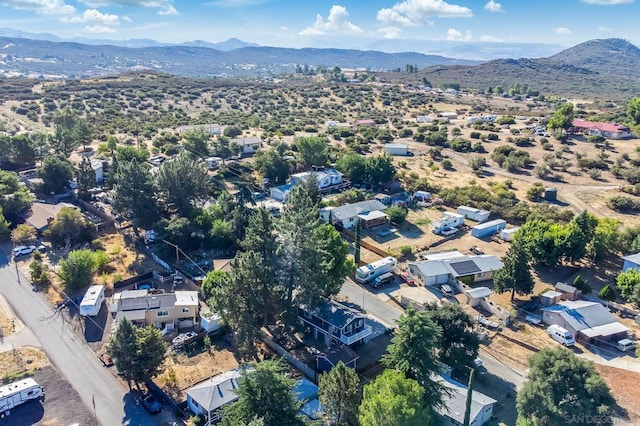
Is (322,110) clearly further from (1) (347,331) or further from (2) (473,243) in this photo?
(1) (347,331)

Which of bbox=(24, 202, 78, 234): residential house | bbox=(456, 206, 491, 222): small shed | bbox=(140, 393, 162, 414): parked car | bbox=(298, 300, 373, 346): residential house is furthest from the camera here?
bbox=(456, 206, 491, 222): small shed

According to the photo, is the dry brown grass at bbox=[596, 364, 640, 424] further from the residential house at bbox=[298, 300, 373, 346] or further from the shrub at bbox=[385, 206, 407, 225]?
the shrub at bbox=[385, 206, 407, 225]

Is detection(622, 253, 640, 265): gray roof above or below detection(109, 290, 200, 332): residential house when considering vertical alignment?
above

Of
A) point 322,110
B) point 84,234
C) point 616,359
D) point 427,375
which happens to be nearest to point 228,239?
point 84,234

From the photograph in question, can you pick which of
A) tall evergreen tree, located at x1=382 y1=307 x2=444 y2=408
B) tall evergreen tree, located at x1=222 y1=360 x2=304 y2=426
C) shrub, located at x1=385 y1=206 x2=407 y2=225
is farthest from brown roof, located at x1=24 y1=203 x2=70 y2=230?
tall evergreen tree, located at x1=382 y1=307 x2=444 y2=408

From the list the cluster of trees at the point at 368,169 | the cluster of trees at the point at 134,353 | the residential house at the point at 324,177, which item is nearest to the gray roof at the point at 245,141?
the residential house at the point at 324,177

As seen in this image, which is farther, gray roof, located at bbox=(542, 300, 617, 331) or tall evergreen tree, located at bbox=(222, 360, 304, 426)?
gray roof, located at bbox=(542, 300, 617, 331)
